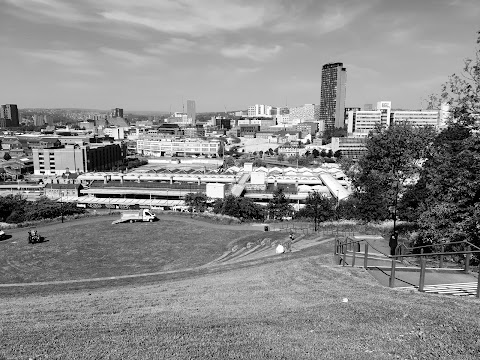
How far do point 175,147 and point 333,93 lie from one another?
332ft

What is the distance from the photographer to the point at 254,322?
704cm

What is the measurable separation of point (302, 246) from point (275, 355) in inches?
382

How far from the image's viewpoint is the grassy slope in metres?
5.87

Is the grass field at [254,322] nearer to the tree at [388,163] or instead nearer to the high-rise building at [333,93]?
the tree at [388,163]

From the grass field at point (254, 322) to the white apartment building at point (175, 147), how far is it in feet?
366

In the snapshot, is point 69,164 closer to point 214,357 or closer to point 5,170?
point 5,170

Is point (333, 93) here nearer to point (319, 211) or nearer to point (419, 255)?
point (319, 211)

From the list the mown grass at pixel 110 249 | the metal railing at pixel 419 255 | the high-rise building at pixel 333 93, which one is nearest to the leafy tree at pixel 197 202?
the mown grass at pixel 110 249

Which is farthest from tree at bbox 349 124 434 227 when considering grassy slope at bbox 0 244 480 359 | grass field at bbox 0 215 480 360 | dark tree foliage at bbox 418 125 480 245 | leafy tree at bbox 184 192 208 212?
leafy tree at bbox 184 192 208 212

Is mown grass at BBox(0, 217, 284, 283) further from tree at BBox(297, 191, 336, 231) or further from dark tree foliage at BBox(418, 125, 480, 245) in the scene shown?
dark tree foliage at BBox(418, 125, 480, 245)

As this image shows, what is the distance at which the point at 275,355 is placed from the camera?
5.75m

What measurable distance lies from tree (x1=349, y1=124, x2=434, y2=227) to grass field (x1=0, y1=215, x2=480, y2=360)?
11.2m

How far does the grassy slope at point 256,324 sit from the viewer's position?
587cm

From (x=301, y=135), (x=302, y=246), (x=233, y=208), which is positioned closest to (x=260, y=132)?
(x=301, y=135)
